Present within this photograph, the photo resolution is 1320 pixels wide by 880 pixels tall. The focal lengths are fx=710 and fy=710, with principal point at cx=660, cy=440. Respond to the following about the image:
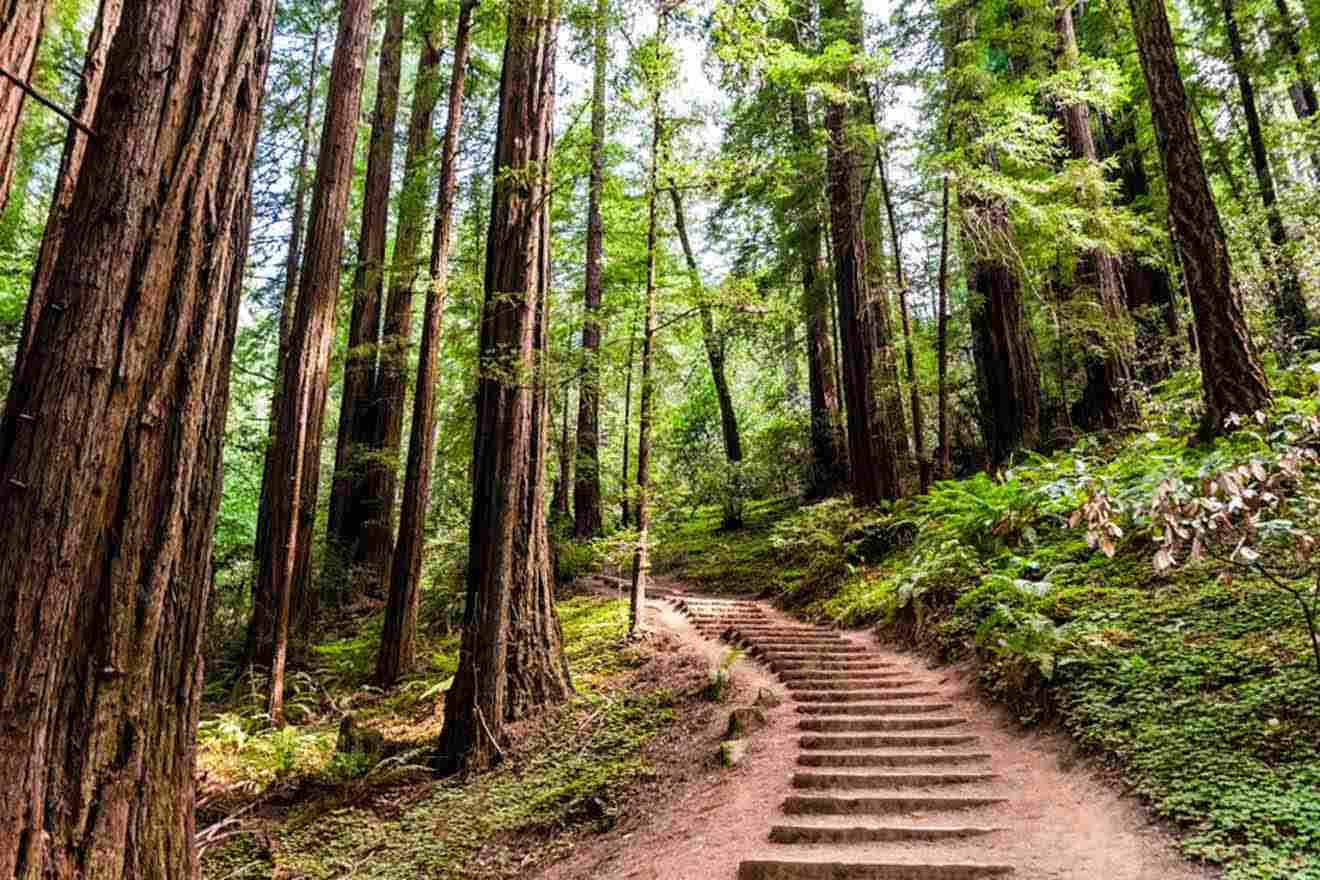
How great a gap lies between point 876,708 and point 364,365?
10.4 metres

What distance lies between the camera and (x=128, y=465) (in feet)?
8.49

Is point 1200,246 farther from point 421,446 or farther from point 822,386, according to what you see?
point 822,386

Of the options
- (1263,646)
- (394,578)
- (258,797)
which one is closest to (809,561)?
(394,578)

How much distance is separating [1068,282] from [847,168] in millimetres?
Result: 4084

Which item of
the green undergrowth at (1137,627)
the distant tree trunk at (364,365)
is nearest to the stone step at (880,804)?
the green undergrowth at (1137,627)

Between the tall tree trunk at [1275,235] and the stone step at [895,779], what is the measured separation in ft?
32.4

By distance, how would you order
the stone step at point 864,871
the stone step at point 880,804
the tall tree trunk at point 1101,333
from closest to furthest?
the stone step at point 864,871 < the stone step at point 880,804 < the tall tree trunk at point 1101,333

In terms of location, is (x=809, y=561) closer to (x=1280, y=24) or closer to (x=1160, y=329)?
(x=1160, y=329)

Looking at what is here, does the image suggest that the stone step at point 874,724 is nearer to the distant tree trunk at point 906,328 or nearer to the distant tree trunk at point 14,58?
the distant tree trunk at point 906,328

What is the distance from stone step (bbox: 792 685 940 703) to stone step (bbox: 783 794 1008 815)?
168cm

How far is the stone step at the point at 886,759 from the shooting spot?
15.9 feet

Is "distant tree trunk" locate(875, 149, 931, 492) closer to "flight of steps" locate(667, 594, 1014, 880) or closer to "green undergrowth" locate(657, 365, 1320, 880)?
"green undergrowth" locate(657, 365, 1320, 880)

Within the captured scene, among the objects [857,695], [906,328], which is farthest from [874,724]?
[906,328]

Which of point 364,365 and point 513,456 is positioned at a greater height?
point 364,365
